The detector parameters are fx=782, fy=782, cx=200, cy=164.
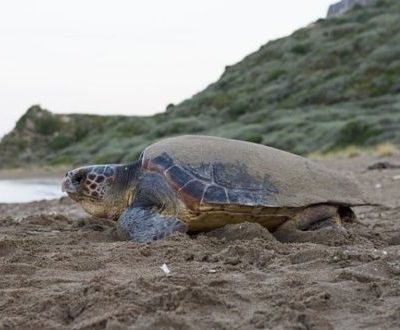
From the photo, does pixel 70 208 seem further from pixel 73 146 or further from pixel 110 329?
pixel 73 146

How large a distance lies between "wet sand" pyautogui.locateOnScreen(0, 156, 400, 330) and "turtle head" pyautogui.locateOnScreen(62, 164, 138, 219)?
686mm

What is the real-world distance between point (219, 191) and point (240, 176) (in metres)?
0.20

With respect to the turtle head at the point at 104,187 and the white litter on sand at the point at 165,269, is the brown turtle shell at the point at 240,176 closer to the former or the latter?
the turtle head at the point at 104,187

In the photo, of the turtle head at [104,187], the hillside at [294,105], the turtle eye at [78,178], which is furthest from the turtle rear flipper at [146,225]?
the hillside at [294,105]

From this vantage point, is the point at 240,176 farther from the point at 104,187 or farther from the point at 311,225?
the point at 104,187

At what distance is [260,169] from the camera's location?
16.7ft

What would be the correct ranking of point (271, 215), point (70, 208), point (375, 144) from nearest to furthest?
point (271, 215), point (70, 208), point (375, 144)

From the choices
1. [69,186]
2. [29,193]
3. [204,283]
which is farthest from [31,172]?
[204,283]

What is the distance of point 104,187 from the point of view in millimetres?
5562

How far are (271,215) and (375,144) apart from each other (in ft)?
55.5

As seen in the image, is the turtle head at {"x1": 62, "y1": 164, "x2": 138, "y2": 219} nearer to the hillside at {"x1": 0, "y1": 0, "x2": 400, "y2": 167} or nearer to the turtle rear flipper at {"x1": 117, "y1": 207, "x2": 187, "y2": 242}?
the turtle rear flipper at {"x1": 117, "y1": 207, "x2": 187, "y2": 242}

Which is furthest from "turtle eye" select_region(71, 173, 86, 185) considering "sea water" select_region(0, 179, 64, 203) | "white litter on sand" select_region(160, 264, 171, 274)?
"sea water" select_region(0, 179, 64, 203)

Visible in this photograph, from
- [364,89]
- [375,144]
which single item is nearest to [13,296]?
[375,144]

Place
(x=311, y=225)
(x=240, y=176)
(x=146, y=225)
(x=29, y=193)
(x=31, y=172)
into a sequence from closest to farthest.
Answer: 1. (x=146, y=225)
2. (x=240, y=176)
3. (x=311, y=225)
4. (x=29, y=193)
5. (x=31, y=172)
